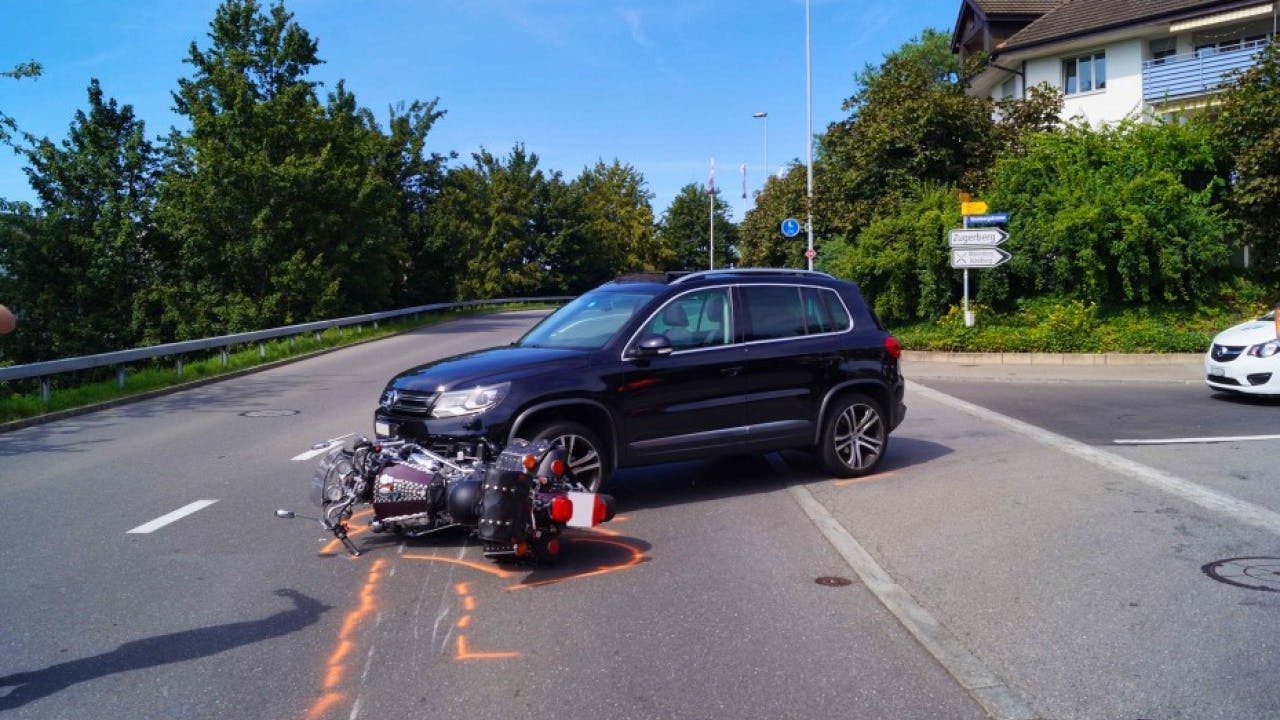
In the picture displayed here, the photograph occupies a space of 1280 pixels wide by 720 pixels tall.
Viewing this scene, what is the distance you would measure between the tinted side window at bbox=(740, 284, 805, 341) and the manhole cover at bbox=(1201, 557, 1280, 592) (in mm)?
3802

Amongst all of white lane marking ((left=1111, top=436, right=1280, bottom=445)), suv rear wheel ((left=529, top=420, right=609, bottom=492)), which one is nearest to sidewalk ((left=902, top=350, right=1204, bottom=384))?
white lane marking ((left=1111, top=436, right=1280, bottom=445))

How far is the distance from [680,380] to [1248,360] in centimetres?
987

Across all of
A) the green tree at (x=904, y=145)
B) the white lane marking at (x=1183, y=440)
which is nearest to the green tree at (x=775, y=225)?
the green tree at (x=904, y=145)

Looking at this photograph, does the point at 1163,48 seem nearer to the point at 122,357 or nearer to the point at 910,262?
the point at 910,262

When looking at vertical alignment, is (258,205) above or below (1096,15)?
below

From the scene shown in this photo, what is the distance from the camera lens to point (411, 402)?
747 cm

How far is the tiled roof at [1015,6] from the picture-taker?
39844mm

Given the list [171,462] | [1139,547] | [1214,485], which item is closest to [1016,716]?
[1139,547]

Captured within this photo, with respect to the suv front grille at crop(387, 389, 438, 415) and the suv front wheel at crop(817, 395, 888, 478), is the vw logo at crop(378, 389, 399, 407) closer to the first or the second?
the suv front grille at crop(387, 389, 438, 415)

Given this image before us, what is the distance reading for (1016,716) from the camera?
4191 millimetres

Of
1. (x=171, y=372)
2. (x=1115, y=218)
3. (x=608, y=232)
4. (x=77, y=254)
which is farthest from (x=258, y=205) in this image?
(x=608, y=232)

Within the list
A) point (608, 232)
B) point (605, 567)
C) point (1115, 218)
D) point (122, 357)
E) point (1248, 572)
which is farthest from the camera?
point (608, 232)

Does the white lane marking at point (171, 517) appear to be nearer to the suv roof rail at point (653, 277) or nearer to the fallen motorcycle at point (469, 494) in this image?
the fallen motorcycle at point (469, 494)

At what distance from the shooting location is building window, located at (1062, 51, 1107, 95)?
36.2m
